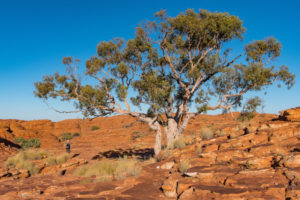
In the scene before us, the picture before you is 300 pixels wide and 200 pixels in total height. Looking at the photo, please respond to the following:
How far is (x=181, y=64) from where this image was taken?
56.5 ft

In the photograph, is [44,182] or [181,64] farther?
[181,64]

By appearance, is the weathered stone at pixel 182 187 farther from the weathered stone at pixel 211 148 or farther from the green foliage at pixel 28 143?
the green foliage at pixel 28 143

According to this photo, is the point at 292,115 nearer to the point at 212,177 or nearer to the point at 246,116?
the point at 246,116

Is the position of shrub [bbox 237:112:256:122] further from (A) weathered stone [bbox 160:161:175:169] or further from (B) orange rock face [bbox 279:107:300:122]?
(A) weathered stone [bbox 160:161:175:169]

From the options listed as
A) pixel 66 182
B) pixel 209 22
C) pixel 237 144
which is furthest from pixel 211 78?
pixel 66 182

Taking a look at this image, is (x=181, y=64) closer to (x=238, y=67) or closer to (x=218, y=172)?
(x=238, y=67)

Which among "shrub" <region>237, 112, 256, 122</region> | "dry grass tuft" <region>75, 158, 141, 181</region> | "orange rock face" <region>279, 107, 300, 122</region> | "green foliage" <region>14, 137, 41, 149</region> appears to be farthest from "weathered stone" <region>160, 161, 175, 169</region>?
"green foliage" <region>14, 137, 41, 149</region>

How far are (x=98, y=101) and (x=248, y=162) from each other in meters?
10.6

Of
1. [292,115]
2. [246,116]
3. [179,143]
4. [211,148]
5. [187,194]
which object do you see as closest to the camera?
[187,194]

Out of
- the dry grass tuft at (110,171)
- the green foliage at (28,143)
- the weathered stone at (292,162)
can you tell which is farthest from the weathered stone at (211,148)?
the green foliage at (28,143)

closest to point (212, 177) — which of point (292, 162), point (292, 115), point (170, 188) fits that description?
point (170, 188)

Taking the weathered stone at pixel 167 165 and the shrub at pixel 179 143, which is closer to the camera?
the weathered stone at pixel 167 165

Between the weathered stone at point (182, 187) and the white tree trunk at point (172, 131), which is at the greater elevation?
the white tree trunk at point (172, 131)

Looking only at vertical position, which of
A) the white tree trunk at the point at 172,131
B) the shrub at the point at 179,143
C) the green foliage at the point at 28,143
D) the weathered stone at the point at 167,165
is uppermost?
the white tree trunk at the point at 172,131
